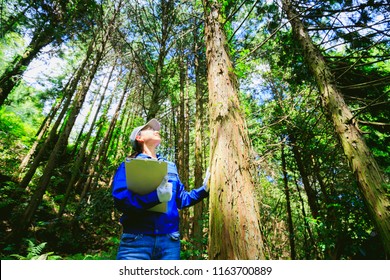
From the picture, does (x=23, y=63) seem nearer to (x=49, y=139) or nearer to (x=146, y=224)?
(x=49, y=139)

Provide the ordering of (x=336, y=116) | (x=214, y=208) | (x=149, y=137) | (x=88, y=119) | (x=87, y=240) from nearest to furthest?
1. (x=214, y=208)
2. (x=149, y=137)
3. (x=336, y=116)
4. (x=87, y=240)
5. (x=88, y=119)

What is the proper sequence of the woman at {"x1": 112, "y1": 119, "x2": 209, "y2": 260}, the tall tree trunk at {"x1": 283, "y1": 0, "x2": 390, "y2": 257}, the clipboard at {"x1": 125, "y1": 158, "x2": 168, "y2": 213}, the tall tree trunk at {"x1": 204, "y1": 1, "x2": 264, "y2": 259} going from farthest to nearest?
the tall tree trunk at {"x1": 283, "y1": 0, "x2": 390, "y2": 257} → the woman at {"x1": 112, "y1": 119, "x2": 209, "y2": 260} → the clipboard at {"x1": 125, "y1": 158, "x2": 168, "y2": 213} → the tall tree trunk at {"x1": 204, "y1": 1, "x2": 264, "y2": 259}

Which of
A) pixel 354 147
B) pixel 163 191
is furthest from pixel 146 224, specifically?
pixel 354 147

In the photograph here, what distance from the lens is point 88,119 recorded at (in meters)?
16.0

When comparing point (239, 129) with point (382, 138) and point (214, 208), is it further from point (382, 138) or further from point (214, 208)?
point (382, 138)

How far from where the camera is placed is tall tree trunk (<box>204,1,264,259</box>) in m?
1.66

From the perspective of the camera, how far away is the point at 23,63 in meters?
10.7

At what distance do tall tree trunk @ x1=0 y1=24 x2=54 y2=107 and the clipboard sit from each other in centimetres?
1102

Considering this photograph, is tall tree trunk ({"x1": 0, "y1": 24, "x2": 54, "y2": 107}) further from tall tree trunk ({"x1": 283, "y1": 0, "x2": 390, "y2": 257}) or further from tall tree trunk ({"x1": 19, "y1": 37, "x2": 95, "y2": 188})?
tall tree trunk ({"x1": 283, "y1": 0, "x2": 390, "y2": 257})

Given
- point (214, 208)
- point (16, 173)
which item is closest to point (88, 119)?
point (16, 173)

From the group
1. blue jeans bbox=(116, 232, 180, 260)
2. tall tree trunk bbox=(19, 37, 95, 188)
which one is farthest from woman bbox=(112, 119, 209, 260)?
tall tree trunk bbox=(19, 37, 95, 188)

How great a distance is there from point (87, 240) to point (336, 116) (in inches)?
389

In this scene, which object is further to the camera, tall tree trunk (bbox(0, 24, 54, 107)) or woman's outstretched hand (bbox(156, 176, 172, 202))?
tall tree trunk (bbox(0, 24, 54, 107))

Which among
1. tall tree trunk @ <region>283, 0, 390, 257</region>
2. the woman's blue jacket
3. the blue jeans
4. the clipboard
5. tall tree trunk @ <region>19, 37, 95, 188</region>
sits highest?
tall tree trunk @ <region>19, 37, 95, 188</region>
